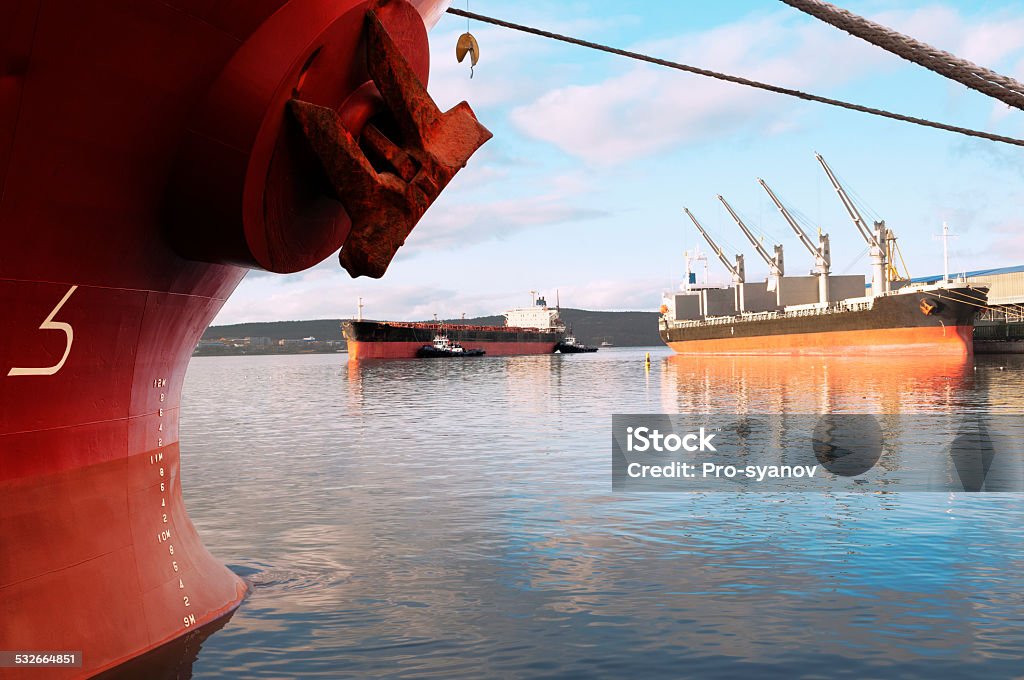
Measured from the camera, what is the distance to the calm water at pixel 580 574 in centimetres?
628

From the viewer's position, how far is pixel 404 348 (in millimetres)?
103438

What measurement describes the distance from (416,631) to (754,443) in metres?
13.6

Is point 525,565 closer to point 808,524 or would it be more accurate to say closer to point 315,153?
point 808,524

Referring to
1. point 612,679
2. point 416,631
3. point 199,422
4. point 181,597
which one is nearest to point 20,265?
point 181,597

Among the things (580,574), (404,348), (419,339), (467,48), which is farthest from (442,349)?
(467,48)

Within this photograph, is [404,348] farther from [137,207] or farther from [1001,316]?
[137,207]

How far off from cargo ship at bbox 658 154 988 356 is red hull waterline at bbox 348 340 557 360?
23.1m

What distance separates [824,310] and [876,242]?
9127 mm

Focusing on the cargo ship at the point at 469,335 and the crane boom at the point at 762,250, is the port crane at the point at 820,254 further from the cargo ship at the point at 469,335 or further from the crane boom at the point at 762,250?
the cargo ship at the point at 469,335

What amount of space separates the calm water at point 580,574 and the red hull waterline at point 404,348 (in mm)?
80599

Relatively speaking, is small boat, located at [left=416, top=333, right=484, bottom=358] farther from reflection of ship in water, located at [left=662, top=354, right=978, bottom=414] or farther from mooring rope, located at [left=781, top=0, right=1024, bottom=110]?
mooring rope, located at [left=781, top=0, right=1024, bottom=110]

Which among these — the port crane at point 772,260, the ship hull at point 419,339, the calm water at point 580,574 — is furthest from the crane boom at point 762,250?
the calm water at point 580,574

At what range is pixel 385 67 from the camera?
5.45m

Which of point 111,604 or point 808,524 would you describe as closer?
point 111,604
